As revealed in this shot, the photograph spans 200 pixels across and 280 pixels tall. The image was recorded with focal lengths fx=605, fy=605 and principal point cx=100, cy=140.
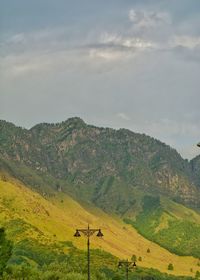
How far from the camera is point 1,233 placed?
396 feet

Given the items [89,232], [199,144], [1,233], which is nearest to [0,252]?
[1,233]

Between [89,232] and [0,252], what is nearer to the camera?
[89,232]

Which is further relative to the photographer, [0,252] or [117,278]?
[117,278]

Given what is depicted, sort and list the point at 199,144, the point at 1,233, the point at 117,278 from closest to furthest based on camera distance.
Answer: the point at 199,144 → the point at 1,233 → the point at 117,278

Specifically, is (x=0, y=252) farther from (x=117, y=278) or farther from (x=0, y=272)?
(x=117, y=278)

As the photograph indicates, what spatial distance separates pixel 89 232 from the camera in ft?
276

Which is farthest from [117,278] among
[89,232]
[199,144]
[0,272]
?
[199,144]

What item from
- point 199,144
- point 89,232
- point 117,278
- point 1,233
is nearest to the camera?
point 199,144

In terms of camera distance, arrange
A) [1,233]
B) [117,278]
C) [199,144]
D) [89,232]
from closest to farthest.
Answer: [199,144] < [89,232] < [1,233] < [117,278]

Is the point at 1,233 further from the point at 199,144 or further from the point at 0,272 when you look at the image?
the point at 199,144

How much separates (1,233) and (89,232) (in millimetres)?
41307

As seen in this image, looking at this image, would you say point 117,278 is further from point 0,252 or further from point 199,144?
point 199,144

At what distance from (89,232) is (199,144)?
3253 centimetres

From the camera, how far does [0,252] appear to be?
123 metres
